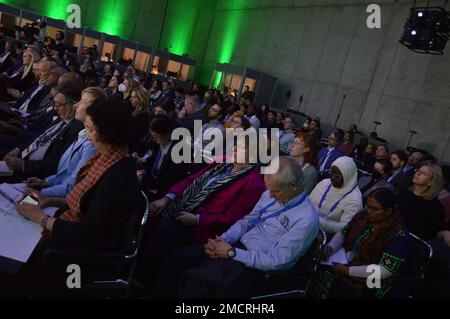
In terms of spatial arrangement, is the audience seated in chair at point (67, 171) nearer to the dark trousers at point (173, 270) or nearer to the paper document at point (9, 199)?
the paper document at point (9, 199)

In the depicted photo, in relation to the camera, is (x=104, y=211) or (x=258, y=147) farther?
(x=258, y=147)

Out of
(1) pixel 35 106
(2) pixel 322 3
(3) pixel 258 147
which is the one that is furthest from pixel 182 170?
(2) pixel 322 3

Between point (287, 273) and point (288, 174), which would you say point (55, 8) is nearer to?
point (288, 174)

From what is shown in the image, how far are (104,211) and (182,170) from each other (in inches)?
64.6

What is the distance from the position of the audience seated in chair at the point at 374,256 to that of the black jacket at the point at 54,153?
2.01 meters

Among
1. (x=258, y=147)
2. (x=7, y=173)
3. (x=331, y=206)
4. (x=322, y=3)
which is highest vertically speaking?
(x=322, y=3)

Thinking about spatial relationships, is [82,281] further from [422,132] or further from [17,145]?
[422,132]

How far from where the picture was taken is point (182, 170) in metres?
3.31

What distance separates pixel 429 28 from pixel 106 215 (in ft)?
28.0

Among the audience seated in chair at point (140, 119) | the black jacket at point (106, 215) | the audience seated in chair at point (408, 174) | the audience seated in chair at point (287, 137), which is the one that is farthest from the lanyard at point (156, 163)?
the audience seated in chair at point (287, 137)

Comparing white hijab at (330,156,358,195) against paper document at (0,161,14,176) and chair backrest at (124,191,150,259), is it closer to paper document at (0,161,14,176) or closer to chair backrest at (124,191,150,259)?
chair backrest at (124,191,150,259)

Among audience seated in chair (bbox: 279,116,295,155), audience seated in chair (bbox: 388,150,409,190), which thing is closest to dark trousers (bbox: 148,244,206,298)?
audience seated in chair (bbox: 388,150,409,190)

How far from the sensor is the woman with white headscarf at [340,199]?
2896 millimetres

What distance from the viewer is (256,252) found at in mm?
2117
